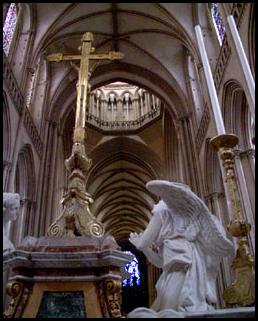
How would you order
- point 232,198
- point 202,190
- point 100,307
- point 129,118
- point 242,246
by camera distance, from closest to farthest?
point 100,307 → point 242,246 → point 232,198 → point 202,190 → point 129,118

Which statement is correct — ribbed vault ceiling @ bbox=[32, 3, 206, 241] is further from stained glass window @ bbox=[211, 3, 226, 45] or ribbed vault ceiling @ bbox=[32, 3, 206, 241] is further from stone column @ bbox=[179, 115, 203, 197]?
stained glass window @ bbox=[211, 3, 226, 45]

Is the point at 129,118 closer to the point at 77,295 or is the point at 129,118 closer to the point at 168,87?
the point at 168,87

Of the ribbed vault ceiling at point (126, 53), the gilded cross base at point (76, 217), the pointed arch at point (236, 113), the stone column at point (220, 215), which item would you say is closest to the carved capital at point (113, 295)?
the gilded cross base at point (76, 217)

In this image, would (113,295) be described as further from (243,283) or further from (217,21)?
(217,21)

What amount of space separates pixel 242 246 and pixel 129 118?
57.8 ft

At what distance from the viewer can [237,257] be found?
2975mm

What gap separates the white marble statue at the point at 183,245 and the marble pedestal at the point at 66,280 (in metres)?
0.33

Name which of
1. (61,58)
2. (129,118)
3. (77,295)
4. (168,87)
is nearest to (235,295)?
(77,295)

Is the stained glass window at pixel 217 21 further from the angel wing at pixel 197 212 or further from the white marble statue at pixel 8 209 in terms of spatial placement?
the white marble statue at pixel 8 209

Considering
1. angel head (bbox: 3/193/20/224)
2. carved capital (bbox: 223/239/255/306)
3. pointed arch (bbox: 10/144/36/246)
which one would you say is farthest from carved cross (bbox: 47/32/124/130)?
pointed arch (bbox: 10/144/36/246)

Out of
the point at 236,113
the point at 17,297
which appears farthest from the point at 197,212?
the point at 236,113

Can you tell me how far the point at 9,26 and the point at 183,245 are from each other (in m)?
9.32

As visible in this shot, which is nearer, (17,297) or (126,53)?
(17,297)

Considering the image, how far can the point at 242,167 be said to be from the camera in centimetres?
820
